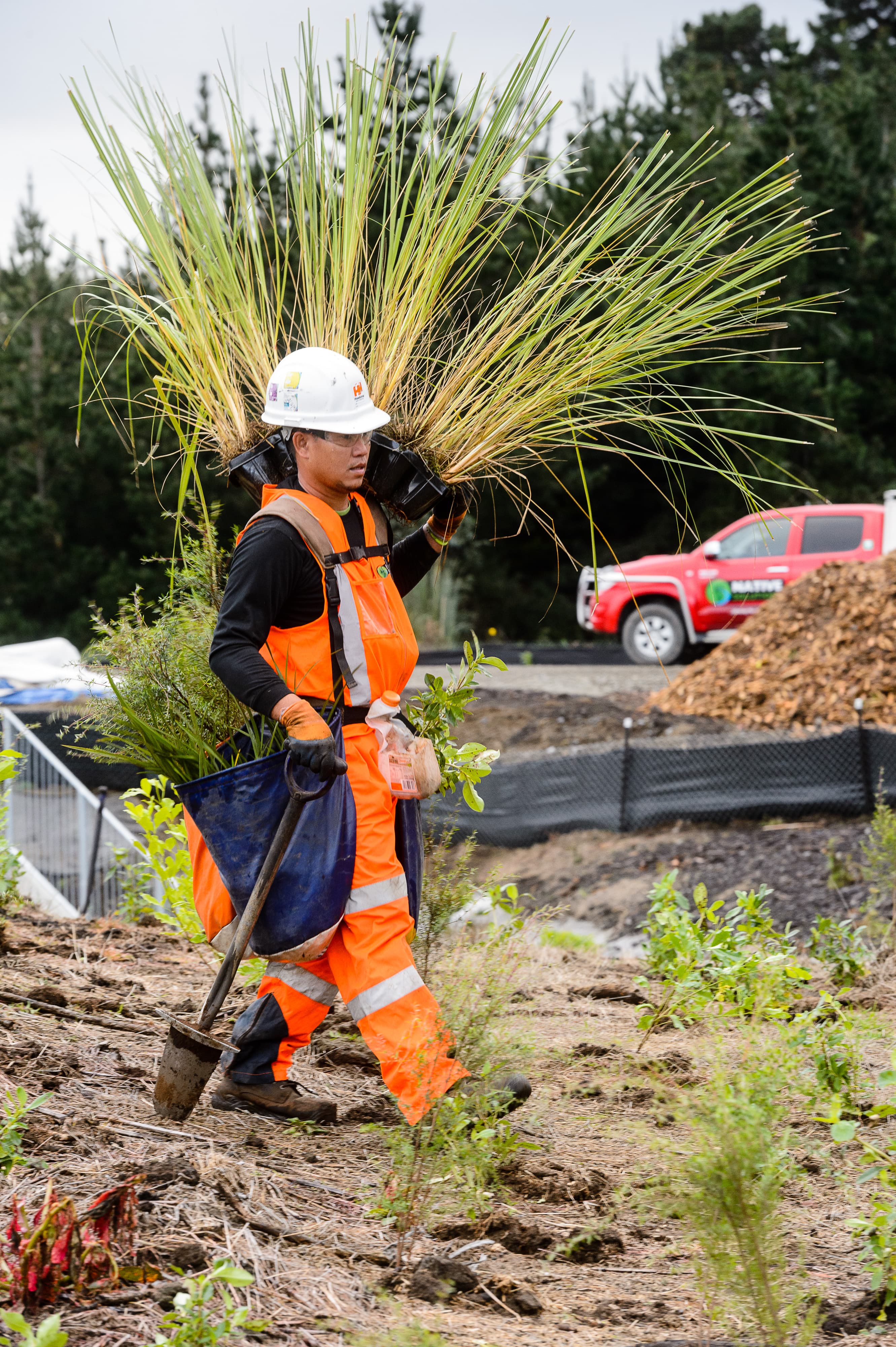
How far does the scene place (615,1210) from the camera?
264cm

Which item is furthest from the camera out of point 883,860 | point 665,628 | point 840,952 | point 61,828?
point 665,628

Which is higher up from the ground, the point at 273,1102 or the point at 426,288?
the point at 426,288

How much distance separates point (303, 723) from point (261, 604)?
0.29 m

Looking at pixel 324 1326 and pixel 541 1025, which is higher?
pixel 324 1326

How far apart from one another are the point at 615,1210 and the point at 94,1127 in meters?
1.12

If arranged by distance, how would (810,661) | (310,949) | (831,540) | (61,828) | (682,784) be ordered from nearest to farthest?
(310,949) < (61,828) < (682,784) < (810,661) < (831,540)

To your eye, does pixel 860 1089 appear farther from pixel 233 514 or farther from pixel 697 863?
pixel 233 514

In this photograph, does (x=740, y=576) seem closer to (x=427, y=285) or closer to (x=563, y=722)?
(x=563, y=722)

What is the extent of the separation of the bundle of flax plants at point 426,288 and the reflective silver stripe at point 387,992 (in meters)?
0.70

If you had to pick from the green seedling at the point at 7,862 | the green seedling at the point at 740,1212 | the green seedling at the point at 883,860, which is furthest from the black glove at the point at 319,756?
the green seedling at the point at 883,860

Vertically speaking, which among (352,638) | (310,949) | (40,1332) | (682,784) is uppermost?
(352,638)

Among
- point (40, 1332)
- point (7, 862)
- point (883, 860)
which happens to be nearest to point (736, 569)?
point (883, 860)

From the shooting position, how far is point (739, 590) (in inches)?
573

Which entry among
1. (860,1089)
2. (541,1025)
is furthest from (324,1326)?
(541,1025)
